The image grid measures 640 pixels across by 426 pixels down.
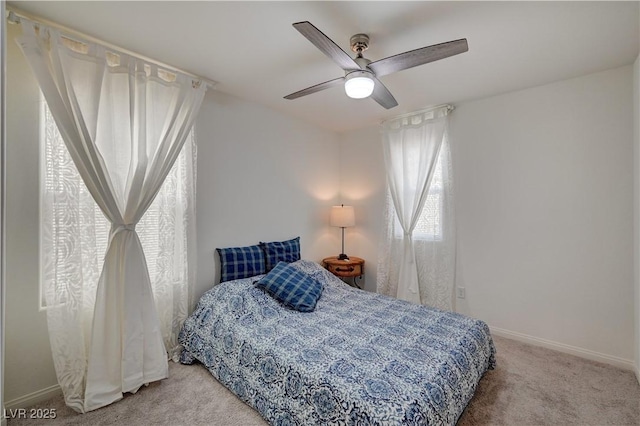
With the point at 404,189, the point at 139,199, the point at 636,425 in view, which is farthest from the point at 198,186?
the point at 636,425

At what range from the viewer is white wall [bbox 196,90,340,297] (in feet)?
9.29

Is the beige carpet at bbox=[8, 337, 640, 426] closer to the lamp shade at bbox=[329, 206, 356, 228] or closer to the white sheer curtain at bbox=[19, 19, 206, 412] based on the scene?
the white sheer curtain at bbox=[19, 19, 206, 412]

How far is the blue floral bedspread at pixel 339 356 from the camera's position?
1.48 meters

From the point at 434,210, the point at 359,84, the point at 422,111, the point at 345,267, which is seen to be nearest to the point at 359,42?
the point at 359,84

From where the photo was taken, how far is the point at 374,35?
2004 mm

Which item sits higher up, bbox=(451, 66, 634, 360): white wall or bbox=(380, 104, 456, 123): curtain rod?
bbox=(380, 104, 456, 123): curtain rod

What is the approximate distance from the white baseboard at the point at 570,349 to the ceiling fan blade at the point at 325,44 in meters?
2.95

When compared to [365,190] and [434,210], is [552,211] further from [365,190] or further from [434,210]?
[365,190]

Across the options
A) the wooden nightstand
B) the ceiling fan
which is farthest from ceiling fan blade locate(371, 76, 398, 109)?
the wooden nightstand

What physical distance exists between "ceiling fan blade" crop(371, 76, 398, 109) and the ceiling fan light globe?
0.07 meters

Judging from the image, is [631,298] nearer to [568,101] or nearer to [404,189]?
[568,101]

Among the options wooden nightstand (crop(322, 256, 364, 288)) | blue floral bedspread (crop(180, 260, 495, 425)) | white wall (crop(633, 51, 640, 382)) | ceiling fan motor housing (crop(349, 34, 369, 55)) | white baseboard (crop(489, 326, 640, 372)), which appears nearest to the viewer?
blue floral bedspread (crop(180, 260, 495, 425))

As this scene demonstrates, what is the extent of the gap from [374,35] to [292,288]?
209cm

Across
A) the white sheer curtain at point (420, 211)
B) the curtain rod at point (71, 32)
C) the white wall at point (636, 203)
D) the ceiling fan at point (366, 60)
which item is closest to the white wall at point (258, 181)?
the curtain rod at point (71, 32)
